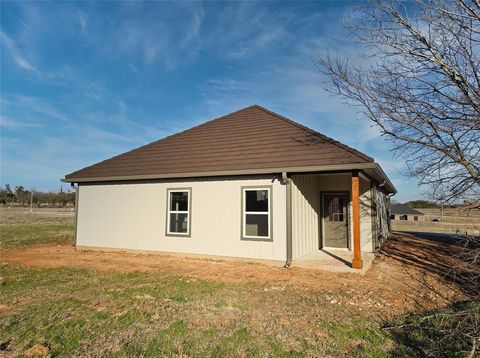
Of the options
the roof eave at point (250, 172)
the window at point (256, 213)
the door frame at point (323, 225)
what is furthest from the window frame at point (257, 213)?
the door frame at point (323, 225)

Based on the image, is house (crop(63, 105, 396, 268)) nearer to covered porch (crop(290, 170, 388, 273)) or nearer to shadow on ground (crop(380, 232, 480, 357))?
covered porch (crop(290, 170, 388, 273))

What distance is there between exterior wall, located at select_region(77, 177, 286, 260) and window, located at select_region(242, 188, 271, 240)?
0.62ft

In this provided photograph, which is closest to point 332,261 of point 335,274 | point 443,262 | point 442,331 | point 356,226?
point 335,274

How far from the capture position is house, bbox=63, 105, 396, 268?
9.47 metres

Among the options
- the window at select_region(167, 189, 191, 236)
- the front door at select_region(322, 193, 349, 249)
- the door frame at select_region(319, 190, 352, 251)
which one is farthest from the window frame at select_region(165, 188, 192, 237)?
the front door at select_region(322, 193, 349, 249)

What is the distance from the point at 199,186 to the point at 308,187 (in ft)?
12.3

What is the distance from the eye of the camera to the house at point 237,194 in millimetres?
9469

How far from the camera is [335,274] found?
27.1 ft

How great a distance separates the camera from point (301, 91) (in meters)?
14.0

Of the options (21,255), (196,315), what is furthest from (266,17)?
(21,255)

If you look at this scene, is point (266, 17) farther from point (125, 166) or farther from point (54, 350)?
point (54, 350)

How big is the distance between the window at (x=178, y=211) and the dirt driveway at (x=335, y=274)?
0.97 meters

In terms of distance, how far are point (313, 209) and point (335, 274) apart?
144 inches

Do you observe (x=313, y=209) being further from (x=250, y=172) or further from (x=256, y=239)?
(x=250, y=172)
